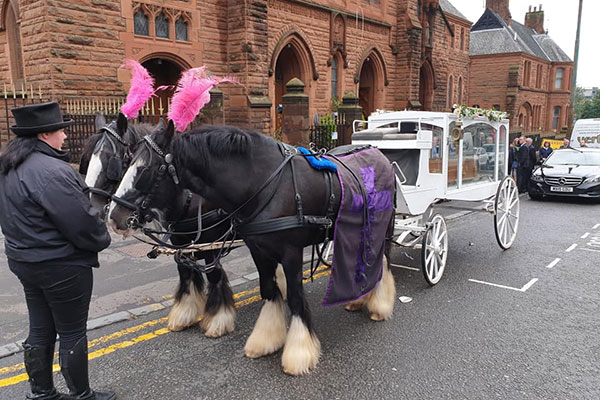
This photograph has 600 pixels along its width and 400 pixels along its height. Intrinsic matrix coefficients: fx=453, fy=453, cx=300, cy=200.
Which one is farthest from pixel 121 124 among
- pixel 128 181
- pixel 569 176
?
pixel 569 176

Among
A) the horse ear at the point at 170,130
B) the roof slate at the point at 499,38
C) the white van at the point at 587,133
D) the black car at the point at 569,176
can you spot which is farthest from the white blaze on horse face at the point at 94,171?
the roof slate at the point at 499,38

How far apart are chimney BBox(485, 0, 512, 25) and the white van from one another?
103 feet

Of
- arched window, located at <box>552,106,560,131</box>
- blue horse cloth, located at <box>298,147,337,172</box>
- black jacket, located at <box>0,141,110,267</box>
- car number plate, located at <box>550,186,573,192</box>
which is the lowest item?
car number plate, located at <box>550,186,573,192</box>

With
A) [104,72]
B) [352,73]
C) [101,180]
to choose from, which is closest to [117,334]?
[101,180]

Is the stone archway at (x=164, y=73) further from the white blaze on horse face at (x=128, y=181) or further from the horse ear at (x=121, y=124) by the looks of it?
the white blaze on horse face at (x=128, y=181)

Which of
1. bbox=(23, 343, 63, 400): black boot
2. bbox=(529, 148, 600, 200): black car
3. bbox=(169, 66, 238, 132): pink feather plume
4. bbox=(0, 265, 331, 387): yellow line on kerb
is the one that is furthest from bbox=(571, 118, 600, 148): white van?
bbox=(23, 343, 63, 400): black boot

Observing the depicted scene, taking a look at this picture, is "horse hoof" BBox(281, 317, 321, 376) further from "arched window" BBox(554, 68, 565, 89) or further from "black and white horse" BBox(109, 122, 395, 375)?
"arched window" BBox(554, 68, 565, 89)

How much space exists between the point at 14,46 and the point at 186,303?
11.8m

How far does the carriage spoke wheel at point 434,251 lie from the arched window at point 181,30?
10754 mm

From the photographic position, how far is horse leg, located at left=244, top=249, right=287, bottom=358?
4.06m

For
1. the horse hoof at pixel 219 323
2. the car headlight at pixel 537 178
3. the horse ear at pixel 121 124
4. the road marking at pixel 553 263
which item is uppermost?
the horse ear at pixel 121 124

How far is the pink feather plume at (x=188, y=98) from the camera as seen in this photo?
3.47m

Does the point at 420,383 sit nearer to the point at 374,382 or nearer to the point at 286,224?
the point at 374,382

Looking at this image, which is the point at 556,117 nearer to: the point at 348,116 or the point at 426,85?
the point at 426,85
